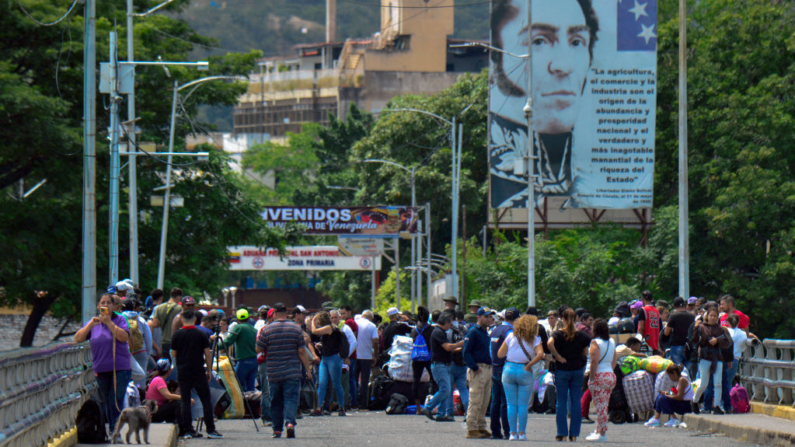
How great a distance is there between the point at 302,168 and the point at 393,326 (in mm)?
91825

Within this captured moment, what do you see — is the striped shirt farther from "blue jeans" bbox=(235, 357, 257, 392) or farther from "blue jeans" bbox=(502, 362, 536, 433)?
"blue jeans" bbox=(235, 357, 257, 392)

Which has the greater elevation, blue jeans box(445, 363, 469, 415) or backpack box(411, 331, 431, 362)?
backpack box(411, 331, 431, 362)

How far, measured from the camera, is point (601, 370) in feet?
51.6

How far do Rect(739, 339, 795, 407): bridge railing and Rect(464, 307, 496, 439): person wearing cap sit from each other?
150 inches

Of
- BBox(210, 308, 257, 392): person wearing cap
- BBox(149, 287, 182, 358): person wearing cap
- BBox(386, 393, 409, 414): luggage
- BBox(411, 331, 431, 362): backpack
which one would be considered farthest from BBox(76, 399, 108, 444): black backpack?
BBox(386, 393, 409, 414): luggage

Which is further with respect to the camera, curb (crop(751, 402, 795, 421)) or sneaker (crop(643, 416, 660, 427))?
sneaker (crop(643, 416, 660, 427))

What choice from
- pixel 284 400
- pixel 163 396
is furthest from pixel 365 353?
pixel 284 400

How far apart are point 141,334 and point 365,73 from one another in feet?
330

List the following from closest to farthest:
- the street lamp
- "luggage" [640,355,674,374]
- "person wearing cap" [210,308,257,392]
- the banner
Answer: "luggage" [640,355,674,374], "person wearing cap" [210,308,257,392], the street lamp, the banner

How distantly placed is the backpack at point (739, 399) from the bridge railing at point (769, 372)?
28 cm

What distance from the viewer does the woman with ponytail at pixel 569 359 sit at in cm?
1521

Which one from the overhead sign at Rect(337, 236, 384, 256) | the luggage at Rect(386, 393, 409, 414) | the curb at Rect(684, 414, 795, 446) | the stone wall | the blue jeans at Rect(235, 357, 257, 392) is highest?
the overhead sign at Rect(337, 236, 384, 256)

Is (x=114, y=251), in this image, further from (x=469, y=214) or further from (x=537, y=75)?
(x=469, y=214)

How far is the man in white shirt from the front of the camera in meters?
22.3
